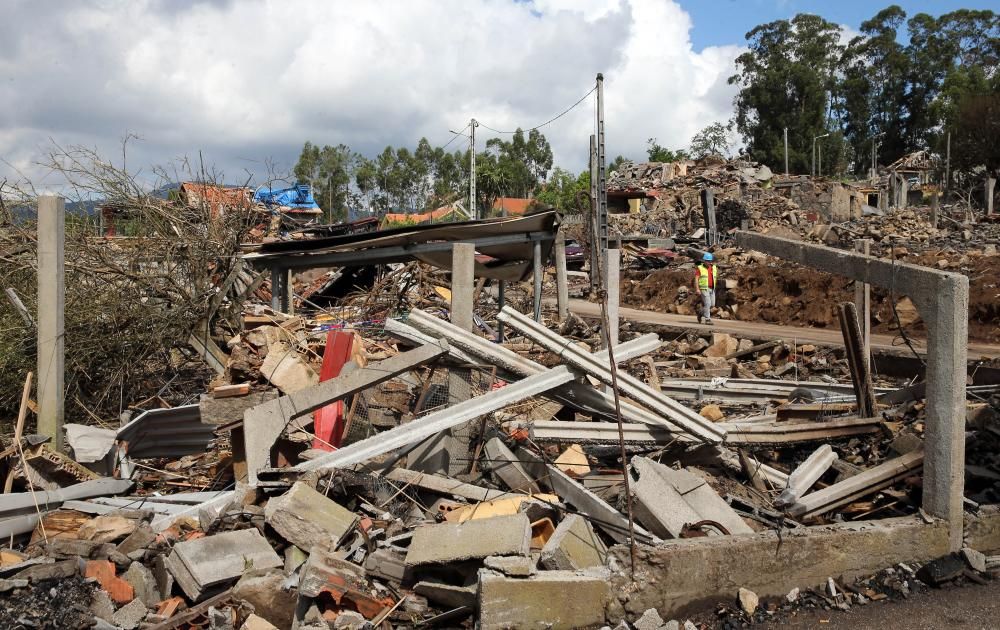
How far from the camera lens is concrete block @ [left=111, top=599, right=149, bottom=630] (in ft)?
13.2

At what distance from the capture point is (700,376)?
1162cm

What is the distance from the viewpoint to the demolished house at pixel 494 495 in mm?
4172

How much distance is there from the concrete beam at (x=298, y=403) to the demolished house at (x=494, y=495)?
2cm

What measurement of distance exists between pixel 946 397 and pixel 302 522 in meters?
4.14

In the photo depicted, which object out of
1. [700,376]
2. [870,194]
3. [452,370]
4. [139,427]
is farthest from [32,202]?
[870,194]

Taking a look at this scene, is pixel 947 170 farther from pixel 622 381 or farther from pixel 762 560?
pixel 762 560

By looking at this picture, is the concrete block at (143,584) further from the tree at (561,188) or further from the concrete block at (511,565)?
the tree at (561,188)

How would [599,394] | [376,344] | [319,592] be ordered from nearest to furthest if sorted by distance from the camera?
[319,592]
[599,394]
[376,344]

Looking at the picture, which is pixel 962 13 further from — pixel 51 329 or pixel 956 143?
pixel 51 329

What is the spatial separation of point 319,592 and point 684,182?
4200 centimetres

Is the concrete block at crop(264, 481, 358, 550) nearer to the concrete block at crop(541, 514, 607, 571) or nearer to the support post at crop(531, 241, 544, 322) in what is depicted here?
the concrete block at crop(541, 514, 607, 571)

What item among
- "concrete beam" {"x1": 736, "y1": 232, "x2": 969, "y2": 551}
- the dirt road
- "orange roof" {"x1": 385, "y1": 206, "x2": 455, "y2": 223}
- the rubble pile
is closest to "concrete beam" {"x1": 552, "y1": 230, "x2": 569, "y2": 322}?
"orange roof" {"x1": 385, "y1": 206, "x2": 455, "y2": 223}

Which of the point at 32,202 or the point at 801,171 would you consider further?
the point at 801,171

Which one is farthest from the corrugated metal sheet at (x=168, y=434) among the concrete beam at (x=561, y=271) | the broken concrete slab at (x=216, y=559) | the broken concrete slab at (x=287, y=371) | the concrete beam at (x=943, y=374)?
the concrete beam at (x=561, y=271)
